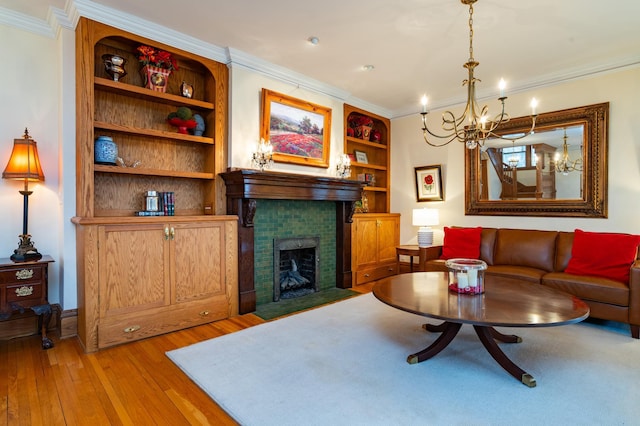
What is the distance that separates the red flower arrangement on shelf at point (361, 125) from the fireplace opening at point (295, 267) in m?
1.98

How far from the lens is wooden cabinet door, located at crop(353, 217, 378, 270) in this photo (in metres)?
4.88

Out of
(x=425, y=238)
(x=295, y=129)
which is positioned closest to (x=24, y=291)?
(x=295, y=129)

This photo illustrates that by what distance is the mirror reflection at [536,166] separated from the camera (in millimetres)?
3969

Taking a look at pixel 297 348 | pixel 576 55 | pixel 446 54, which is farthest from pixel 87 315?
pixel 576 55

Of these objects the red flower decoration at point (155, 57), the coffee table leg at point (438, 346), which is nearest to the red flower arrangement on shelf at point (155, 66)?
the red flower decoration at point (155, 57)

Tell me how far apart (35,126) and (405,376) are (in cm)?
366

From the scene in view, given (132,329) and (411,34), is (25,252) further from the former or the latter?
(411,34)

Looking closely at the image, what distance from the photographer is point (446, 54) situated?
355 centimetres

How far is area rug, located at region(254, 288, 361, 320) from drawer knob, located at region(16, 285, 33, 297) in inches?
75.0

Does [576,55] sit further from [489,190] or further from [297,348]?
[297,348]

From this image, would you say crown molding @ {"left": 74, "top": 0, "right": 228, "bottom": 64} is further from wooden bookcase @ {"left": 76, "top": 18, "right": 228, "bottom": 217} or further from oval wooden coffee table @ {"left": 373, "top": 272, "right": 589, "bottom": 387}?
oval wooden coffee table @ {"left": 373, "top": 272, "right": 589, "bottom": 387}

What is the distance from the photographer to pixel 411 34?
10.3 ft

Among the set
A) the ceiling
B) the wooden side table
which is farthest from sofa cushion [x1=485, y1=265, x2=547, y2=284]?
the wooden side table

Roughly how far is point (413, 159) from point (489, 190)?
132 cm
